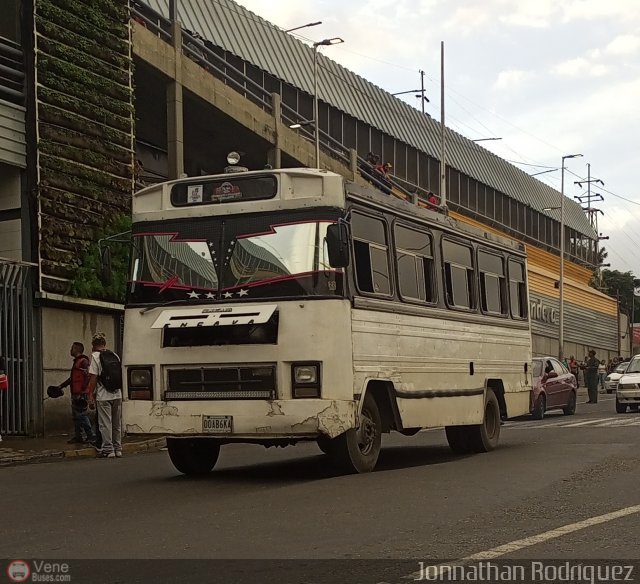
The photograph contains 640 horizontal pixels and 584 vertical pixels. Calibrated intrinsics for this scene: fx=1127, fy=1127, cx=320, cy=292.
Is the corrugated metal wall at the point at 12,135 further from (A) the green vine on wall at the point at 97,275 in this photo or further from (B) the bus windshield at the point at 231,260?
(B) the bus windshield at the point at 231,260

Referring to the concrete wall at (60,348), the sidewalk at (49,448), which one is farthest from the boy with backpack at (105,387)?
the concrete wall at (60,348)

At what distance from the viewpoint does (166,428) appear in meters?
11.9

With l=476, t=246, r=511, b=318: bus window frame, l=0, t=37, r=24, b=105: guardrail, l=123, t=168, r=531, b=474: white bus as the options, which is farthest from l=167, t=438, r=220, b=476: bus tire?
l=0, t=37, r=24, b=105: guardrail

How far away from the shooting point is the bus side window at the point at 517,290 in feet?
57.2

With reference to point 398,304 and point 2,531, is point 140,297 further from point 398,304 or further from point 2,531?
point 2,531

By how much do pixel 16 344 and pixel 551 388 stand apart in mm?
13737

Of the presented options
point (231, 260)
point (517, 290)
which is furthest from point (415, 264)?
point (517, 290)

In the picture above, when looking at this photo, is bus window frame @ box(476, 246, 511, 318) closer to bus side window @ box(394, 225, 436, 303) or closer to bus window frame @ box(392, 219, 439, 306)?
bus window frame @ box(392, 219, 439, 306)

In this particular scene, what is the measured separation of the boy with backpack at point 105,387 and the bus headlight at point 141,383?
4308 mm

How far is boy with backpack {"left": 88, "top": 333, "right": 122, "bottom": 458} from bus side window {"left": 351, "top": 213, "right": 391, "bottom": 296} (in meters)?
5.33

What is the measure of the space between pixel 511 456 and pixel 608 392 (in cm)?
3776

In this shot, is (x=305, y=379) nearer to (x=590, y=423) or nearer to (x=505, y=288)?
(x=505, y=288)

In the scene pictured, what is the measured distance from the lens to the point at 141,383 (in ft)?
40.0
